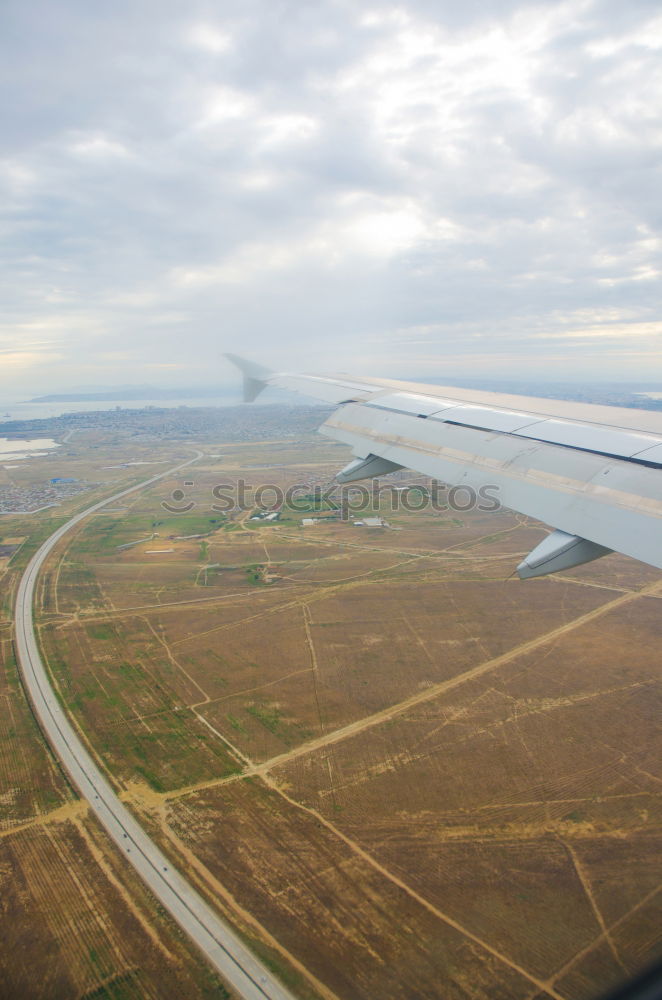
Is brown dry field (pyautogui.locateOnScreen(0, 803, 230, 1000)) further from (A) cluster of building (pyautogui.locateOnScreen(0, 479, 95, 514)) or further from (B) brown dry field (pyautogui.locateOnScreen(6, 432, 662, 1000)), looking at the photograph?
(A) cluster of building (pyautogui.locateOnScreen(0, 479, 95, 514))

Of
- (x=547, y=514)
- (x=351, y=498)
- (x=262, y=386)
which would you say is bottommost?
(x=351, y=498)

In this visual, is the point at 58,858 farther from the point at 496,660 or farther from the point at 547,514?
the point at 496,660

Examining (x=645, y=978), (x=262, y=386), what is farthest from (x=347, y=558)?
(x=645, y=978)

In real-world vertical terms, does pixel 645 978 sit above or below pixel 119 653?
above

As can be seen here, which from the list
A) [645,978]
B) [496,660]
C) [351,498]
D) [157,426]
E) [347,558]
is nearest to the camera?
[645,978]
